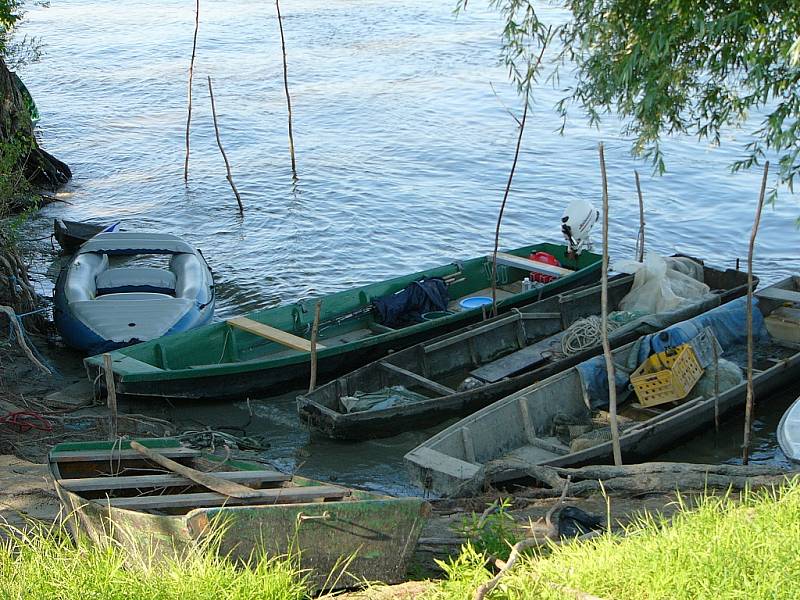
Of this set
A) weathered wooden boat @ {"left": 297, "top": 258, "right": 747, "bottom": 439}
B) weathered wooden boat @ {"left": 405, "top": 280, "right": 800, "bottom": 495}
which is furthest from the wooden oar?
weathered wooden boat @ {"left": 297, "top": 258, "right": 747, "bottom": 439}

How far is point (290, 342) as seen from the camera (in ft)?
38.0

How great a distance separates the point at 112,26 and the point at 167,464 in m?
35.6

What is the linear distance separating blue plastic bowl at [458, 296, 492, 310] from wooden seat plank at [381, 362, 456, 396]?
7.28 feet

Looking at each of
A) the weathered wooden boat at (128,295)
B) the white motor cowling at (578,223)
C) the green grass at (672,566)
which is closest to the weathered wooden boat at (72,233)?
the weathered wooden boat at (128,295)

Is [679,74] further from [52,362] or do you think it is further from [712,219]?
[712,219]

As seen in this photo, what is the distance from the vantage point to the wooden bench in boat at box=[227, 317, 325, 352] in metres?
11.6

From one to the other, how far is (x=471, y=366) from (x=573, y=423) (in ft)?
6.97

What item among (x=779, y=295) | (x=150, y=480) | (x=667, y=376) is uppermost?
(x=150, y=480)

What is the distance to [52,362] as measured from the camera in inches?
494

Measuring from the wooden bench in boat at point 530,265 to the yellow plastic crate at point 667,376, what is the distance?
2.91 metres

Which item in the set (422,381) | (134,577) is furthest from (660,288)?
(134,577)

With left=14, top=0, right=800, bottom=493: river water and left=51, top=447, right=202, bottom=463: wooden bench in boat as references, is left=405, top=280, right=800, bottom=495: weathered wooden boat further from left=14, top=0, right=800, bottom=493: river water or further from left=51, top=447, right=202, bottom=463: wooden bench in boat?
left=51, top=447, right=202, bottom=463: wooden bench in boat

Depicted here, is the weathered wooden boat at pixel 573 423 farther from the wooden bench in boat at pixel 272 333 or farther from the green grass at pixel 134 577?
the green grass at pixel 134 577

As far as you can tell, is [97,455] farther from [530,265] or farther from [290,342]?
[530,265]
